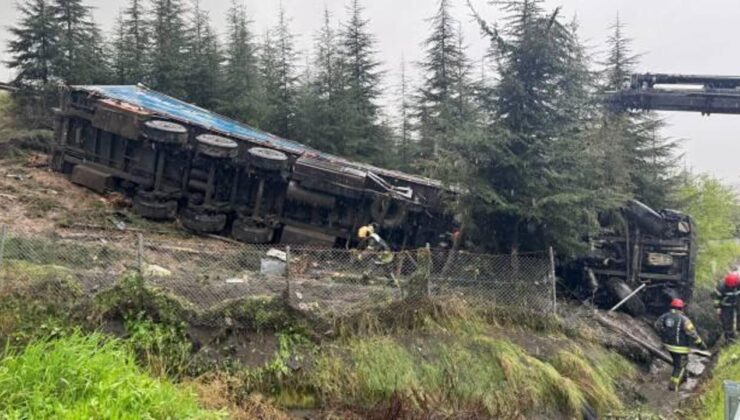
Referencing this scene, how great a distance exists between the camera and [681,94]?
619 inches

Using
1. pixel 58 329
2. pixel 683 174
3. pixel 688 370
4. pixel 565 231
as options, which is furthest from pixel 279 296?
pixel 683 174

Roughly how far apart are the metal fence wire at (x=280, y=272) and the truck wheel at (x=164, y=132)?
239cm

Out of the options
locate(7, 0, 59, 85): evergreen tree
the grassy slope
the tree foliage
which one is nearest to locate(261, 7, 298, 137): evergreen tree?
the tree foliage

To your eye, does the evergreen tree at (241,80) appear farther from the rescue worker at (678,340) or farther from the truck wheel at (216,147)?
the rescue worker at (678,340)

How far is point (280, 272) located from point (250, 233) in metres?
3.18

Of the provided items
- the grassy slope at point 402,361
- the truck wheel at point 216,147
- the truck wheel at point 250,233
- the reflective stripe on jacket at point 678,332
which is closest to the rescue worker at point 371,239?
the truck wheel at point 250,233

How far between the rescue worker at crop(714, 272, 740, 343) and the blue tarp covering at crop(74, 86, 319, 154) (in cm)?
1029

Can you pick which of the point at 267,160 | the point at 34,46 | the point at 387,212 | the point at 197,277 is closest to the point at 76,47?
the point at 34,46

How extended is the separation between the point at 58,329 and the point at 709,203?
2004 centimetres

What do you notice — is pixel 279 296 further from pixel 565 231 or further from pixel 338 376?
pixel 565 231

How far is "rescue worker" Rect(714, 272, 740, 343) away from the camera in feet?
39.4

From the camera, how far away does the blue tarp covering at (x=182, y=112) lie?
1452 centimetres

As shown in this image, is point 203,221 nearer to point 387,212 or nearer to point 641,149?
point 387,212

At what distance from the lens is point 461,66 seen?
23719 mm
